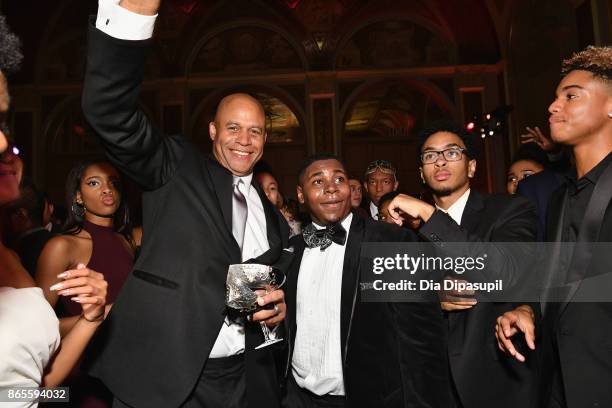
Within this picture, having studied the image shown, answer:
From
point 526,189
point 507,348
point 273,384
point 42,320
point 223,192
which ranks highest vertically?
point 526,189

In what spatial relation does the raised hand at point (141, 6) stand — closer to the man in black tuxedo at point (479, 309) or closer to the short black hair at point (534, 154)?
the man in black tuxedo at point (479, 309)

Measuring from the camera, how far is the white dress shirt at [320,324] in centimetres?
257

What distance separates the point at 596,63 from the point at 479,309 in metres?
1.22

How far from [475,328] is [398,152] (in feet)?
42.6

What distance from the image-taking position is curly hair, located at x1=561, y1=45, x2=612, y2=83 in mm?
2209

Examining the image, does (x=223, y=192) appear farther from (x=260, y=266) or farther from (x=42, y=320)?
(x=42, y=320)

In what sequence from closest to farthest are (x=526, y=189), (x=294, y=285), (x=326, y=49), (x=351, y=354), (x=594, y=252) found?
(x=594, y=252)
(x=351, y=354)
(x=294, y=285)
(x=526, y=189)
(x=326, y=49)

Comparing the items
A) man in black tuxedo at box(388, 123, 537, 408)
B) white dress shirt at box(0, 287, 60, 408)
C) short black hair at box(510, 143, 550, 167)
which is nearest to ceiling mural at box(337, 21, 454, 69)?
short black hair at box(510, 143, 550, 167)

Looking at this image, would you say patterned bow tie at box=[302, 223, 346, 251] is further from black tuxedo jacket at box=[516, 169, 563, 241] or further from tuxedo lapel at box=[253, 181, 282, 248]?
black tuxedo jacket at box=[516, 169, 563, 241]

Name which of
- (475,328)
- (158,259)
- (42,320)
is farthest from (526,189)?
(42,320)

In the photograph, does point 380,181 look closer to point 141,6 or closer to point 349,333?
point 349,333

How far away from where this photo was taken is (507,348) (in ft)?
6.77

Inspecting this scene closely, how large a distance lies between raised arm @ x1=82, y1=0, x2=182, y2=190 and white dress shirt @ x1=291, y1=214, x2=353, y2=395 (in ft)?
4.21

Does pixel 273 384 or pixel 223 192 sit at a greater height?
pixel 223 192
